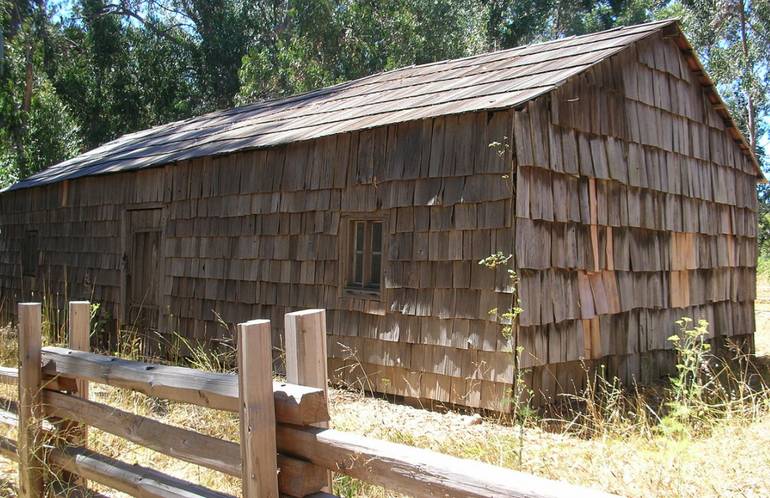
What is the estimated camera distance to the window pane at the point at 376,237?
28.0 ft

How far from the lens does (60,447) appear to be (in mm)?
4461

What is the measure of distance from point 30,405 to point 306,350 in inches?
91.9

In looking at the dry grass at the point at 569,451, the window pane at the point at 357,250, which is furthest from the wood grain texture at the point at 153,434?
the window pane at the point at 357,250

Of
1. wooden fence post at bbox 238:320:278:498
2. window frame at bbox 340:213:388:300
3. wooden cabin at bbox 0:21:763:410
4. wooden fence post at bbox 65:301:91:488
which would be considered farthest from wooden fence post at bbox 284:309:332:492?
window frame at bbox 340:213:388:300

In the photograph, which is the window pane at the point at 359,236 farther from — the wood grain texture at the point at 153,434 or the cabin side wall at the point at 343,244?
the wood grain texture at the point at 153,434

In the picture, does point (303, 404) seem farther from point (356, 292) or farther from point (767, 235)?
point (767, 235)

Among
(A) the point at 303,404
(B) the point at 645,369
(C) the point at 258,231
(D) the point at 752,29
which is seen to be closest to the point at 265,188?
(C) the point at 258,231

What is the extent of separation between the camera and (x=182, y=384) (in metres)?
3.58

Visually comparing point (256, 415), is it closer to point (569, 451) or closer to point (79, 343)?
point (79, 343)

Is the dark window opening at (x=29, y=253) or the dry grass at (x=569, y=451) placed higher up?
the dark window opening at (x=29, y=253)

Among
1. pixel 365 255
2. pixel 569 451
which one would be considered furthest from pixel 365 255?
pixel 569 451

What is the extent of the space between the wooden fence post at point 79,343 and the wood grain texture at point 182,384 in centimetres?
12

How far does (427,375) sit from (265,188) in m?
3.52

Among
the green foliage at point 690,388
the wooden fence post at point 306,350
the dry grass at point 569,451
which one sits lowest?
the dry grass at point 569,451
